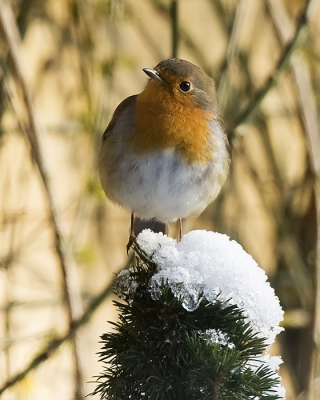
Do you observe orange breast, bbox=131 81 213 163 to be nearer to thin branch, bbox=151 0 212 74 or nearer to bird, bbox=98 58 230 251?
bird, bbox=98 58 230 251

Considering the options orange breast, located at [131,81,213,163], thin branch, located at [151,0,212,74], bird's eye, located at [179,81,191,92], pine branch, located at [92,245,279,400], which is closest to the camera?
pine branch, located at [92,245,279,400]

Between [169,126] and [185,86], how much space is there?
199mm

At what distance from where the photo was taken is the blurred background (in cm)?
265

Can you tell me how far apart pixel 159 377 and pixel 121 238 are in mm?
2790

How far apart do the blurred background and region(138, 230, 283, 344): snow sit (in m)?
1.22

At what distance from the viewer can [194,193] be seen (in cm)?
201

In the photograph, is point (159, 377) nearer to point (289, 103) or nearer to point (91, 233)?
point (91, 233)

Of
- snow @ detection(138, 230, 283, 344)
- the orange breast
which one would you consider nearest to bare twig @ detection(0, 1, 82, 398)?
the orange breast

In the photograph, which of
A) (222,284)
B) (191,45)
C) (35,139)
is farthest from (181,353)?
(191,45)

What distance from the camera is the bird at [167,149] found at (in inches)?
75.4

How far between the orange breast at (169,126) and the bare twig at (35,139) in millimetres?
559

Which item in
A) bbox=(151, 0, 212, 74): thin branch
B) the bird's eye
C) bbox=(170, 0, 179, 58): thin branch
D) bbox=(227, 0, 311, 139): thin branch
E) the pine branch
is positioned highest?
bbox=(151, 0, 212, 74): thin branch

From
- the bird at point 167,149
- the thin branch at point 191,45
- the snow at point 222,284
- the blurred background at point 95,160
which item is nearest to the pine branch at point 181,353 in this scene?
the snow at point 222,284

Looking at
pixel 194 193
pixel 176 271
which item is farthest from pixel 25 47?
pixel 176 271
